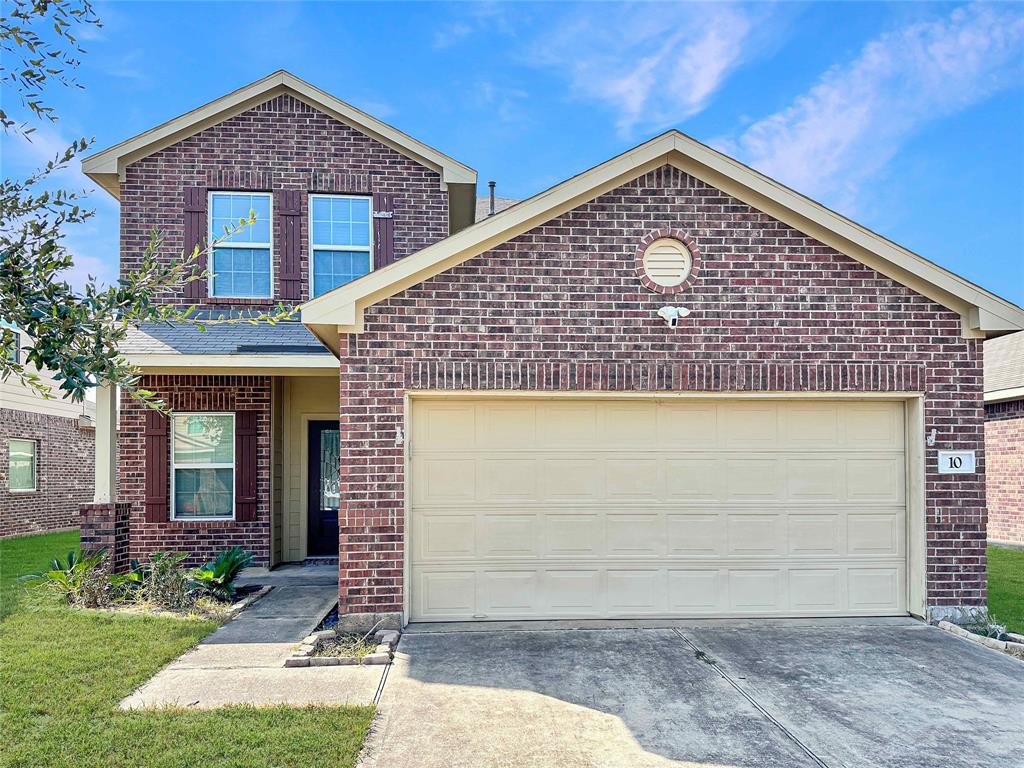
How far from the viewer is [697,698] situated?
5.48 meters

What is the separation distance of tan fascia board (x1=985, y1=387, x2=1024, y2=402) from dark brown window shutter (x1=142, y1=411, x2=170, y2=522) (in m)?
16.0

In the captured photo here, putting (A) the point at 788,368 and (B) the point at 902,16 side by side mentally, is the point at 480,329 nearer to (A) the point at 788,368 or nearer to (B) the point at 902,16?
(A) the point at 788,368

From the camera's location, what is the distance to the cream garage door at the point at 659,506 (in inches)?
299

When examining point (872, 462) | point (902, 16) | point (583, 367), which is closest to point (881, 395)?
point (872, 462)

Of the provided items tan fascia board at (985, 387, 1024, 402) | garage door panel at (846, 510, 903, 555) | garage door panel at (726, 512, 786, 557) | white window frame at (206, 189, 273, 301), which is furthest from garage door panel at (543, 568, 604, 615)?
tan fascia board at (985, 387, 1024, 402)

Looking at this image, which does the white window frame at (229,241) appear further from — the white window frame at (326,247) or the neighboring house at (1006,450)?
the neighboring house at (1006,450)

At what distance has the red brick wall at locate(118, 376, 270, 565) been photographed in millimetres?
10648

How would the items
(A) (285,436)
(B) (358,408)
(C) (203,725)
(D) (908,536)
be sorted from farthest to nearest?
1. (A) (285,436)
2. (D) (908,536)
3. (B) (358,408)
4. (C) (203,725)

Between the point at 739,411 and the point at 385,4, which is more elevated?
the point at 385,4

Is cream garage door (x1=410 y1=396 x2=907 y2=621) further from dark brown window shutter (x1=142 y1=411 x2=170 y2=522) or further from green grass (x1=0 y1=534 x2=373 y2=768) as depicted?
dark brown window shutter (x1=142 y1=411 x2=170 y2=522)

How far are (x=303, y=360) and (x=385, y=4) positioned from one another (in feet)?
16.2

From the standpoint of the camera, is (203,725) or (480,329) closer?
(203,725)

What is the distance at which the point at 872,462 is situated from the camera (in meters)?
7.80

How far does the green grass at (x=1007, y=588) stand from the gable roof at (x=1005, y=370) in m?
3.23
